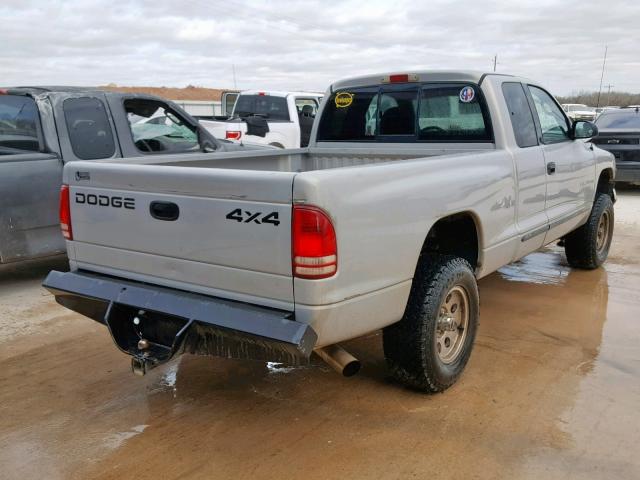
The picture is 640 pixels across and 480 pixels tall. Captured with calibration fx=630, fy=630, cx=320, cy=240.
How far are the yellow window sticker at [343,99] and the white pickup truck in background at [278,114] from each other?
21.0ft

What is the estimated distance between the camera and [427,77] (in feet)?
16.0

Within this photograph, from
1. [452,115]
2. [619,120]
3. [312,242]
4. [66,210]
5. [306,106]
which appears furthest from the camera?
[306,106]

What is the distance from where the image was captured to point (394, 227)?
10.4 feet

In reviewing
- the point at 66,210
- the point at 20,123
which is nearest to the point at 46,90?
the point at 20,123

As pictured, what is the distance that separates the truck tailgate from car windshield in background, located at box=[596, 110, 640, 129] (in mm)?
11263

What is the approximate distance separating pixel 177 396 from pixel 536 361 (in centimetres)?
239

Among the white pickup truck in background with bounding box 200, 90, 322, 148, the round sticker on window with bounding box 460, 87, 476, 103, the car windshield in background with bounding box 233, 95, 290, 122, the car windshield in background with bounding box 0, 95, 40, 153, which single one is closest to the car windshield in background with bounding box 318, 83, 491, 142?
the round sticker on window with bounding box 460, 87, 476, 103

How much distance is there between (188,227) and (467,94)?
2525 mm

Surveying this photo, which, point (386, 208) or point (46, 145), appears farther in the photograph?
point (46, 145)

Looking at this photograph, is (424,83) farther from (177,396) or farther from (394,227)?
(177,396)

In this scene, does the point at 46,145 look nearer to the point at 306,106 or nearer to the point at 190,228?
the point at 190,228

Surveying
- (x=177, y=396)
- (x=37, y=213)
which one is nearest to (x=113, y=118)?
(x=37, y=213)

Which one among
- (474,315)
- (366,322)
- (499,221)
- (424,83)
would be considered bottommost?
(474,315)

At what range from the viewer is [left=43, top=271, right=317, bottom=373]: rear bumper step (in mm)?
2854
